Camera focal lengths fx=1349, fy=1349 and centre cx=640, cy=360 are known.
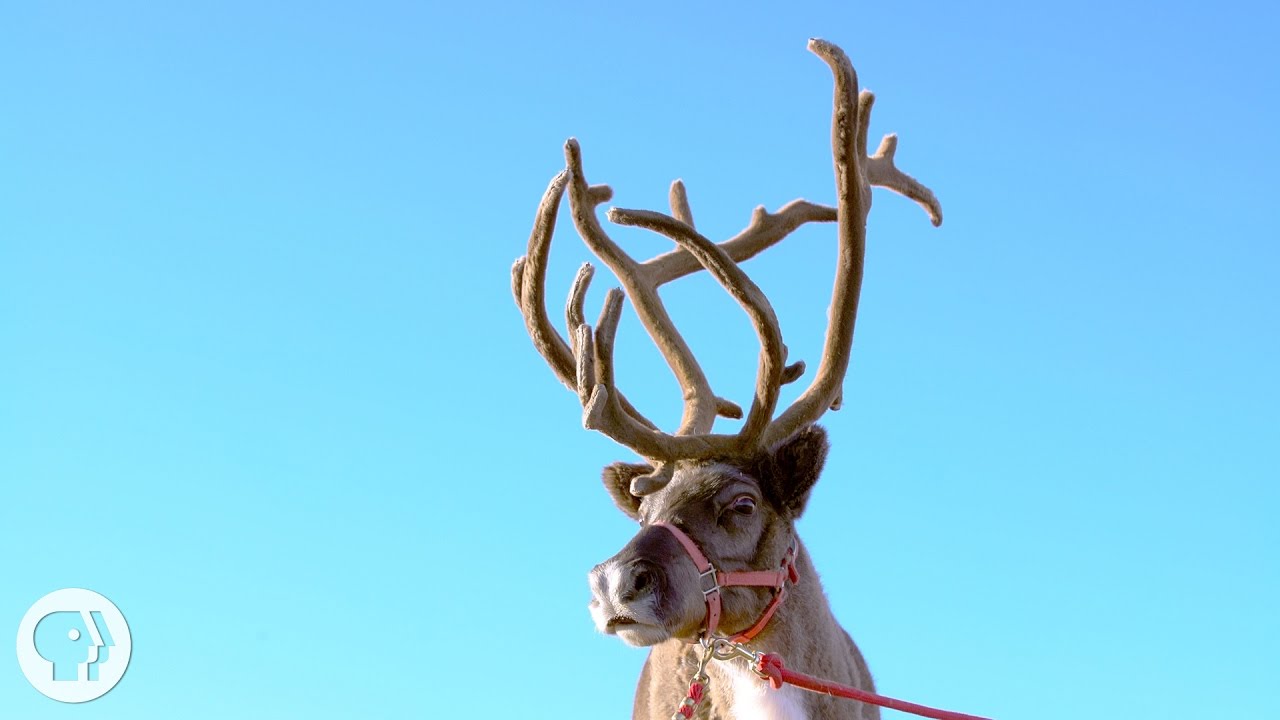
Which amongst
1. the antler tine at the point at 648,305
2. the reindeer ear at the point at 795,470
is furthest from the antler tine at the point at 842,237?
the antler tine at the point at 648,305

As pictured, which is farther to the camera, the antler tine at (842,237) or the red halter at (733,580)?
the antler tine at (842,237)

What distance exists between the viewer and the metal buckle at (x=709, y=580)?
6.68 meters

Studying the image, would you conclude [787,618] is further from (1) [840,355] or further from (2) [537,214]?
(2) [537,214]

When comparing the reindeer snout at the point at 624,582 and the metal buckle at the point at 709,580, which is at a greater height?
the metal buckle at the point at 709,580

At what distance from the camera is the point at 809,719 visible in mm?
6746

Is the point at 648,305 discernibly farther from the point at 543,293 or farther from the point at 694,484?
the point at 694,484

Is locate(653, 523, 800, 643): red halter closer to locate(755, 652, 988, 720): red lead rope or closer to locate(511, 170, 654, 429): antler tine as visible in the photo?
locate(755, 652, 988, 720): red lead rope

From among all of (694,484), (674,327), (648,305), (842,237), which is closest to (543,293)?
(648,305)

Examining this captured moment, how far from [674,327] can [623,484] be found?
3.98 ft

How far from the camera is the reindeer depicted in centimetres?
666

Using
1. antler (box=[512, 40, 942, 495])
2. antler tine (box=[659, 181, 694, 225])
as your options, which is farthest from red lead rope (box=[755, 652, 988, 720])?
antler tine (box=[659, 181, 694, 225])

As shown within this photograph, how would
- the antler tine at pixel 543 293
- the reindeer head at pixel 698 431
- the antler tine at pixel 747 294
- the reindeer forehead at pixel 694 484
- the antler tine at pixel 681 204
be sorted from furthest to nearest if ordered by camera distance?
1. the antler tine at pixel 681 204
2. the antler tine at pixel 543 293
3. the antler tine at pixel 747 294
4. the reindeer forehead at pixel 694 484
5. the reindeer head at pixel 698 431

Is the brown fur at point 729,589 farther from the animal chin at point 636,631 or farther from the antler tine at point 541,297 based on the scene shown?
the antler tine at point 541,297

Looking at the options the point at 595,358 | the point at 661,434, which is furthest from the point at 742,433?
the point at 595,358
